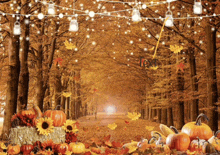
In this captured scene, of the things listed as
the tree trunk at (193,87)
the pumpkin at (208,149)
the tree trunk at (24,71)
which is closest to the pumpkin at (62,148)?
the pumpkin at (208,149)

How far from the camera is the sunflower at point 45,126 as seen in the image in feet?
19.1

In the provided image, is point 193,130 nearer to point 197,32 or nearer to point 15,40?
point 15,40

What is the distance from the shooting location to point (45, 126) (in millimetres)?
Result: 5941

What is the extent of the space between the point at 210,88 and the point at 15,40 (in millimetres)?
Result: 7007

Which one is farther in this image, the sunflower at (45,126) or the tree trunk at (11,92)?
the tree trunk at (11,92)

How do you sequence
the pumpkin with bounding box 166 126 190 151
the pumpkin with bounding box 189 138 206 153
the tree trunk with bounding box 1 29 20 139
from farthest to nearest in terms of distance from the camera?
the tree trunk with bounding box 1 29 20 139
the pumpkin with bounding box 166 126 190 151
the pumpkin with bounding box 189 138 206 153

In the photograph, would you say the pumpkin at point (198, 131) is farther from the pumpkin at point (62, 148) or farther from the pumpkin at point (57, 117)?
the pumpkin at point (57, 117)

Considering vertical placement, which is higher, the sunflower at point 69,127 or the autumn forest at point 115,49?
the autumn forest at point 115,49

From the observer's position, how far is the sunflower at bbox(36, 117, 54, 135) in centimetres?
581

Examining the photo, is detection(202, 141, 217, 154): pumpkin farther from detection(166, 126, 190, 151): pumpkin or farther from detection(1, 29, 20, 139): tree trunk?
detection(1, 29, 20, 139): tree trunk

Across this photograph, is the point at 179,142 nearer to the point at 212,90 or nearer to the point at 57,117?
the point at 57,117

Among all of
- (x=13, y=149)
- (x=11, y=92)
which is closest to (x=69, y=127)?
(x=13, y=149)

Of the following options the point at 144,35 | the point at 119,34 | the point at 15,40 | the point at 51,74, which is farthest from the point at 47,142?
the point at 119,34

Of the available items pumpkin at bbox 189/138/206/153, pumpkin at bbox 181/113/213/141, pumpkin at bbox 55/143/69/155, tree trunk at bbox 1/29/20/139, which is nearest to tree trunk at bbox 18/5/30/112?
tree trunk at bbox 1/29/20/139
